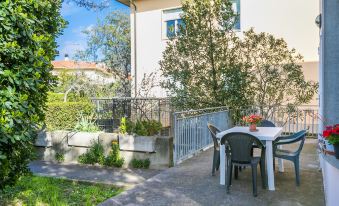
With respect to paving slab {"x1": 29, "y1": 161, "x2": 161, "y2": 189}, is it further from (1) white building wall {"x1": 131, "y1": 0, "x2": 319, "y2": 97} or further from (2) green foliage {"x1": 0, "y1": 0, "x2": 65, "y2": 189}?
(1) white building wall {"x1": 131, "y1": 0, "x2": 319, "y2": 97}

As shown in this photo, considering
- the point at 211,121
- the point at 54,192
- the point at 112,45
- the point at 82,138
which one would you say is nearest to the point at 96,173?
the point at 82,138

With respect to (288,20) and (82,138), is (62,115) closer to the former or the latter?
(82,138)

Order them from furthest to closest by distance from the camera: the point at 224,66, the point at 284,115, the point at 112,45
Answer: the point at 112,45, the point at 284,115, the point at 224,66

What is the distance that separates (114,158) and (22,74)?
391cm

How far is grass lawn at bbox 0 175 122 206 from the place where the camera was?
188 inches

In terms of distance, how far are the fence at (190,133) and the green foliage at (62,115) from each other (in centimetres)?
330

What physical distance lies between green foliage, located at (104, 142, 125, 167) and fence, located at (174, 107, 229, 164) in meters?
1.34

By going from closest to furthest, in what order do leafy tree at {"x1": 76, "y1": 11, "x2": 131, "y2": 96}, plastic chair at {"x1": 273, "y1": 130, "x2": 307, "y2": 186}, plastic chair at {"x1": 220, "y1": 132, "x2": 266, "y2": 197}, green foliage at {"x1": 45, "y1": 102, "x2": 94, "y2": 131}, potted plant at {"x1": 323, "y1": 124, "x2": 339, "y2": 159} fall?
potted plant at {"x1": 323, "y1": 124, "x2": 339, "y2": 159} < plastic chair at {"x1": 220, "y1": 132, "x2": 266, "y2": 197} < plastic chair at {"x1": 273, "y1": 130, "x2": 307, "y2": 186} < green foliage at {"x1": 45, "y1": 102, "x2": 94, "y2": 131} < leafy tree at {"x1": 76, "y1": 11, "x2": 131, "y2": 96}

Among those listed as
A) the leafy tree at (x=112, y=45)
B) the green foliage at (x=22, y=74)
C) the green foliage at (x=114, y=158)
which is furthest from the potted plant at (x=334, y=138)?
the leafy tree at (x=112, y=45)

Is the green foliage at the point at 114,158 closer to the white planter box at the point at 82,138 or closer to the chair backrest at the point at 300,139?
the white planter box at the point at 82,138

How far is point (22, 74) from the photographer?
362 cm

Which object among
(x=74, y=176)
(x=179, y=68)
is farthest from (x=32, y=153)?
(x=179, y=68)

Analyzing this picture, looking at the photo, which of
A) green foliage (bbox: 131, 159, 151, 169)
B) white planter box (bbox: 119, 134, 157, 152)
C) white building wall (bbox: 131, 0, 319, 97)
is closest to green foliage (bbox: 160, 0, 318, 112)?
white building wall (bbox: 131, 0, 319, 97)

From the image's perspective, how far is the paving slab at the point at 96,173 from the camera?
600 cm
